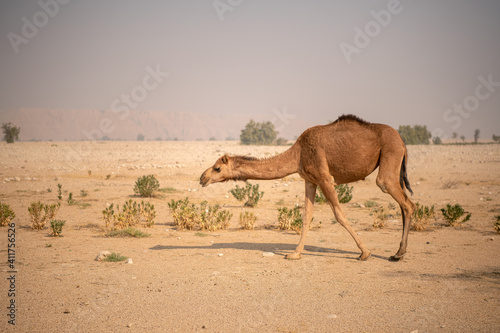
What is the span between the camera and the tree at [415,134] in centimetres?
6470

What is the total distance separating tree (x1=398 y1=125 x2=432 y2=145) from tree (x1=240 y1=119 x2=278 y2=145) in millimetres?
22826

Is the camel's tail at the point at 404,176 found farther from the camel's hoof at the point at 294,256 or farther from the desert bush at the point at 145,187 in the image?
the desert bush at the point at 145,187

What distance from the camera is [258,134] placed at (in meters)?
70.9

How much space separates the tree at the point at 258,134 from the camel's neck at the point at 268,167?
61436 millimetres

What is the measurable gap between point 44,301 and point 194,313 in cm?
221

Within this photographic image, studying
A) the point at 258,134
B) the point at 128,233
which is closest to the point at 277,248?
the point at 128,233

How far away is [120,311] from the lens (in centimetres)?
511

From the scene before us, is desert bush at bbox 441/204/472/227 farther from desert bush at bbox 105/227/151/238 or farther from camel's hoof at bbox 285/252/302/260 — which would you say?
desert bush at bbox 105/227/151/238

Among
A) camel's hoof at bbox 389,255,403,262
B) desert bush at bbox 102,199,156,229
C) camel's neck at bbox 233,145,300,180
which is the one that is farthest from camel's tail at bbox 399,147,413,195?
desert bush at bbox 102,199,156,229

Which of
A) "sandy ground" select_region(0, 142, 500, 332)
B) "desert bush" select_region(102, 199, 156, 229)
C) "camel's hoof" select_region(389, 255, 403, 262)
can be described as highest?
"desert bush" select_region(102, 199, 156, 229)

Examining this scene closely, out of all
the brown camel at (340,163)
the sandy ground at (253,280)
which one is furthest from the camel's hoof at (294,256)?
the sandy ground at (253,280)

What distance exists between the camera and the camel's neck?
305 inches

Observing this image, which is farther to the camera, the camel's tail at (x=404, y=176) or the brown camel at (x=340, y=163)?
the camel's tail at (x=404, y=176)

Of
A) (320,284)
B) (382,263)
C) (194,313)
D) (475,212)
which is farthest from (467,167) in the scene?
(194,313)
